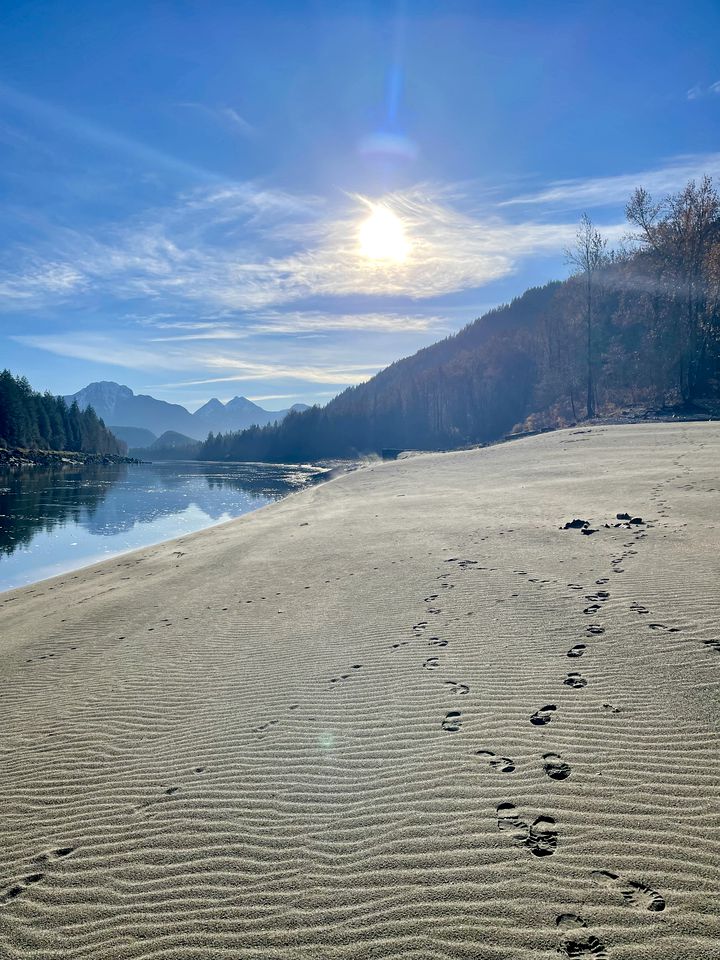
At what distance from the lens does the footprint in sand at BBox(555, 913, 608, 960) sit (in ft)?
10.0

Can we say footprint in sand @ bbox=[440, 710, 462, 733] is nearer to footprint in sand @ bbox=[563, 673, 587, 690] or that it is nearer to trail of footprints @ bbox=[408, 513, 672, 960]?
trail of footprints @ bbox=[408, 513, 672, 960]

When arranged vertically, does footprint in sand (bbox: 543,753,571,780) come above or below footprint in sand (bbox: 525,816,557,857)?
above

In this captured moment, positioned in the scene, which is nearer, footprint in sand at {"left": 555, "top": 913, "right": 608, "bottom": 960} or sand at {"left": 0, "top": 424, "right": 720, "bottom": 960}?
footprint in sand at {"left": 555, "top": 913, "right": 608, "bottom": 960}

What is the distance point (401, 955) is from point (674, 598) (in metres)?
6.42

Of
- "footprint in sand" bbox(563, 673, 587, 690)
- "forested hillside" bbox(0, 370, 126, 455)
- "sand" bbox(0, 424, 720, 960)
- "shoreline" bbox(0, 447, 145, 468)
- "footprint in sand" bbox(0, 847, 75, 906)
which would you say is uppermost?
"forested hillside" bbox(0, 370, 126, 455)

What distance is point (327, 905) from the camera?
3625 millimetres

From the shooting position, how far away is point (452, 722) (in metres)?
5.61

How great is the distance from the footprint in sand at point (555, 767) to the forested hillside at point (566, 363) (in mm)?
42086

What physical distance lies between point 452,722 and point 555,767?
3.85 ft

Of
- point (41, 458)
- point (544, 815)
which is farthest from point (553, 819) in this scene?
point (41, 458)

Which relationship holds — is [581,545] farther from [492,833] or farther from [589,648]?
[492,833]

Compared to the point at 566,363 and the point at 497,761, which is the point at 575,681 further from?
the point at 566,363

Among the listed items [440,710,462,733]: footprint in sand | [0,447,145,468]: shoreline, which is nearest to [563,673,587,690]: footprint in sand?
[440,710,462,733]: footprint in sand

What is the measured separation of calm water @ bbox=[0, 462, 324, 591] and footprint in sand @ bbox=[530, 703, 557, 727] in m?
17.5
